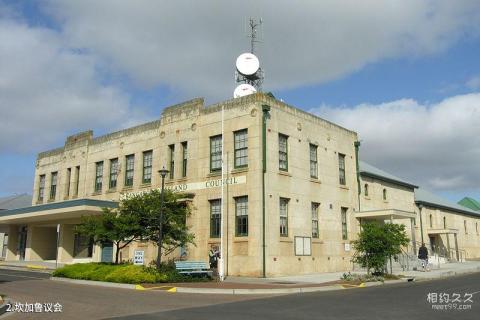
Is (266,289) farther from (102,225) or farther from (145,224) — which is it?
(102,225)

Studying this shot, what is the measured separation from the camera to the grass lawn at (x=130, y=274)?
846 inches

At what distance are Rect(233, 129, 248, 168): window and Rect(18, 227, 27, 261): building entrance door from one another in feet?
86.5

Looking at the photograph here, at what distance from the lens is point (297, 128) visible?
102 feet

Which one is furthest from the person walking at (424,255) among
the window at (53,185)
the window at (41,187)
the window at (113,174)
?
the window at (41,187)

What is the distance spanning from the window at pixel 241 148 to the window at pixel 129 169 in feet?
35.1

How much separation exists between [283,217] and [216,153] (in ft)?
19.5

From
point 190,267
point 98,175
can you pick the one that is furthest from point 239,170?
point 98,175

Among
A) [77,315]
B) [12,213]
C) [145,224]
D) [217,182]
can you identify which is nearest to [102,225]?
[145,224]

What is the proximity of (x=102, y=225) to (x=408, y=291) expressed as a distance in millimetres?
15757

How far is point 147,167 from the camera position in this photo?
35.3 metres

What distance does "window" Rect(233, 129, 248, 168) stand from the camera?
94.8 feet

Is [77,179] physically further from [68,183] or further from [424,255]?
[424,255]

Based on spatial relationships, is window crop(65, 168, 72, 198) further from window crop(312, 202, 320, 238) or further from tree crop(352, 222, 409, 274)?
tree crop(352, 222, 409, 274)

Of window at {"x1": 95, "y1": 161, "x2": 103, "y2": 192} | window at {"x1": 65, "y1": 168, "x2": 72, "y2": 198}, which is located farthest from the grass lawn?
window at {"x1": 65, "y1": 168, "x2": 72, "y2": 198}
